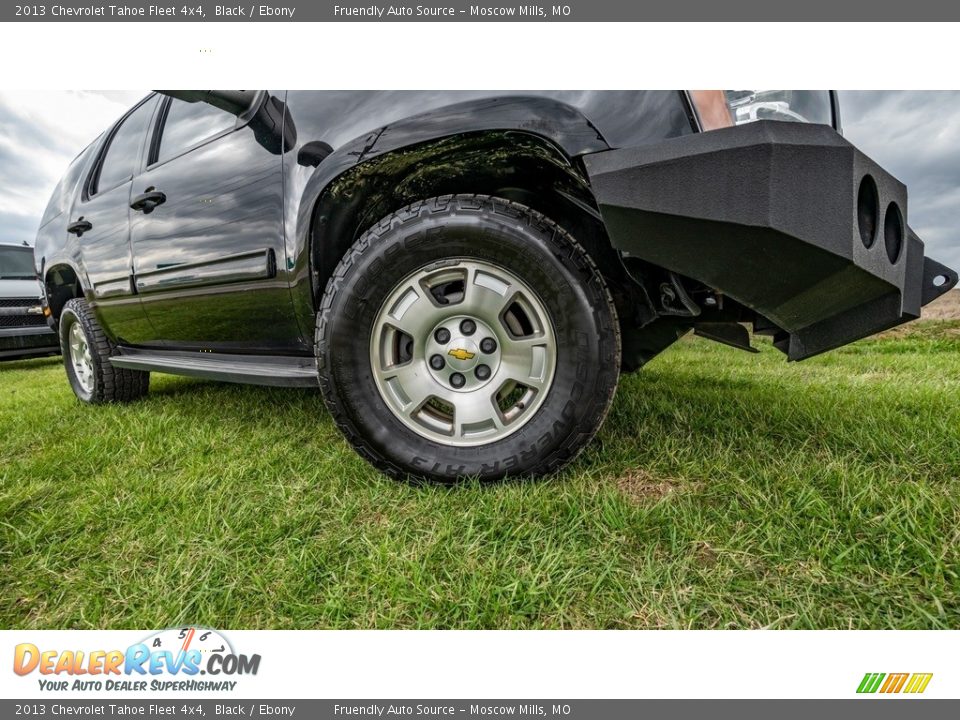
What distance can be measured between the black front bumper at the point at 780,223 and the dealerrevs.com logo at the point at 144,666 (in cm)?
128

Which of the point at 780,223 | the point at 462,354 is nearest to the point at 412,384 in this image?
the point at 462,354

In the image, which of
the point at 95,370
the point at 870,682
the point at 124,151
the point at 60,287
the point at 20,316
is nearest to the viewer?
the point at 870,682

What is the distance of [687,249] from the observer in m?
1.14

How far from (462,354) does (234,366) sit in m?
1.09

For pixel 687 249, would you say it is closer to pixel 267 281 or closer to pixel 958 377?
pixel 267 281

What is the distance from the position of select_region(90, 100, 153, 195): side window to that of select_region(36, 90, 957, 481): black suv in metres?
0.88

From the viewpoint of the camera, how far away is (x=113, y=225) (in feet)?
8.33

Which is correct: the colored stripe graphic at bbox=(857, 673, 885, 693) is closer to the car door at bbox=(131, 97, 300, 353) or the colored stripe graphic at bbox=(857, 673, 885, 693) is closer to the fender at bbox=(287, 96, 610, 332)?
the fender at bbox=(287, 96, 610, 332)

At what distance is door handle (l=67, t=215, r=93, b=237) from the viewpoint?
2.76 meters

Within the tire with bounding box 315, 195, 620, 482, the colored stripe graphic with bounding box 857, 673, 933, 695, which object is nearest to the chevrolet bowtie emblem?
the tire with bounding box 315, 195, 620, 482

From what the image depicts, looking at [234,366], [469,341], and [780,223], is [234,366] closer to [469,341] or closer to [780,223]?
[469,341]

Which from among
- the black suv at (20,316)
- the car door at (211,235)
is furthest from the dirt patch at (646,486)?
the black suv at (20,316)

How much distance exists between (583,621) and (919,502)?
0.97 metres

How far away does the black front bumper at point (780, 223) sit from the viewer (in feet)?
3.28
